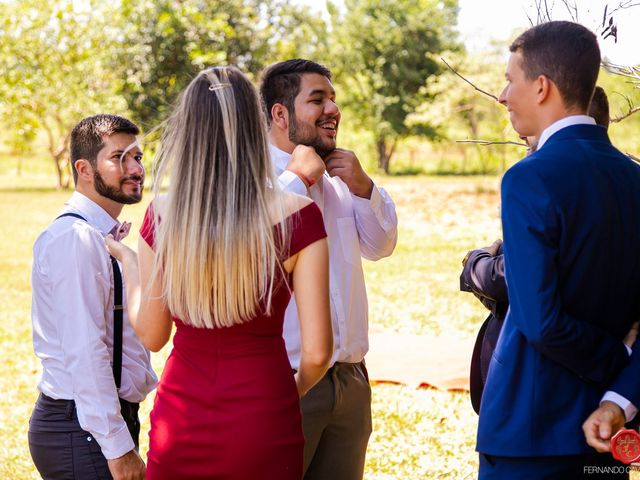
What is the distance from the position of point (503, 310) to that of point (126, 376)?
135 cm

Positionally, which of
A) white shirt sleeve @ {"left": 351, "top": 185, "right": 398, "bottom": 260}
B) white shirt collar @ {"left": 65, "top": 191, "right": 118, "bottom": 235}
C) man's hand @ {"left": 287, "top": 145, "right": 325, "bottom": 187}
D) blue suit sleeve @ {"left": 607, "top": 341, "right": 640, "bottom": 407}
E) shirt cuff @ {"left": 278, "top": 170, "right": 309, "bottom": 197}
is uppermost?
man's hand @ {"left": 287, "top": 145, "right": 325, "bottom": 187}

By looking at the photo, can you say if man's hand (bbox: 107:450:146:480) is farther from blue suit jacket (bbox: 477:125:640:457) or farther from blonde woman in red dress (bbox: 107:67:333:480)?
blue suit jacket (bbox: 477:125:640:457)

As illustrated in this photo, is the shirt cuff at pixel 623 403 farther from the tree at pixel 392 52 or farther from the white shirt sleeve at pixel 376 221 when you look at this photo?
the tree at pixel 392 52

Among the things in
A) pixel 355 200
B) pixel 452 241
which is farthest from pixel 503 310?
pixel 452 241

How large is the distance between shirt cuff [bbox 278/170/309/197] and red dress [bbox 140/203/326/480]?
1.25ft

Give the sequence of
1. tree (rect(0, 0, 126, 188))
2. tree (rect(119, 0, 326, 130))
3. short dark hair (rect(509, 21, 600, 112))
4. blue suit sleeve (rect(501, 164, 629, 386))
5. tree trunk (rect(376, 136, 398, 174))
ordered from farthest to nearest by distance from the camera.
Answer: tree trunk (rect(376, 136, 398, 174)) < tree (rect(0, 0, 126, 188)) < tree (rect(119, 0, 326, 130)) < short dark hair (rect(509, 21, 600, 112)) < blue suit sleeve (rect(501, 164, 629, 386))

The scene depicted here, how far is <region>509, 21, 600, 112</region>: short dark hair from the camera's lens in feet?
7.04

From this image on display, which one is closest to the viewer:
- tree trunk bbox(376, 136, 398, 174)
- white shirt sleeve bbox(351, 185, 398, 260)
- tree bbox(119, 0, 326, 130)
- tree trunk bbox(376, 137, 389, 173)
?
white shirt sleeve bbox(351, 185, 398, 260)

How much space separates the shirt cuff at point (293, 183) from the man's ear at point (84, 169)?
2.51 feet

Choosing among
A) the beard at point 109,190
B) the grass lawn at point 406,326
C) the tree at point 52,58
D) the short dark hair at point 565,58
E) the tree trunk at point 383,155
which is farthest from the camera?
the tree trunk at point 383,155

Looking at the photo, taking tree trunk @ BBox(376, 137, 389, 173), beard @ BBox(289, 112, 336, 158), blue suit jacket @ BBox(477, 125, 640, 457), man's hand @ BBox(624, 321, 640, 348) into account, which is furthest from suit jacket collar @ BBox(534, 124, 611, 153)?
tree trunk @ BBox(376, 137, 389, 173)

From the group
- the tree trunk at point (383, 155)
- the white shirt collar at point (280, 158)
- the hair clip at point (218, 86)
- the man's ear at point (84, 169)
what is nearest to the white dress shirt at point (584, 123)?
the hair clip at point (218, 86)

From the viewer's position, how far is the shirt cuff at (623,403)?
6.91 ft

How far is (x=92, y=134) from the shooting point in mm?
2934
